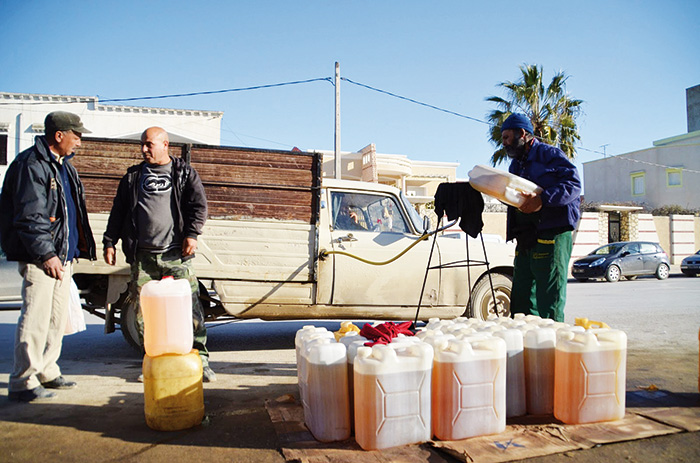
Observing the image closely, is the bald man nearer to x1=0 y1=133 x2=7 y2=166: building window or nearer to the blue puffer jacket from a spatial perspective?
the blue puffer jacket

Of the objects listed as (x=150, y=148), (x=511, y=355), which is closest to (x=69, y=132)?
(x=150, y=148)

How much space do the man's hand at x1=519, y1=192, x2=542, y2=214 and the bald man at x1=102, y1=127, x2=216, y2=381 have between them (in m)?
2.45

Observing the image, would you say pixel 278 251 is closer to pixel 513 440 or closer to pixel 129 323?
pixel 129 323

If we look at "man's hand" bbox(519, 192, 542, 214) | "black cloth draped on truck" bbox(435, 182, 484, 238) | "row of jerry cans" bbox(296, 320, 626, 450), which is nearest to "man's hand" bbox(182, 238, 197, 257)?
"row of jerry cans" bbox(296, 320, 626, 450)

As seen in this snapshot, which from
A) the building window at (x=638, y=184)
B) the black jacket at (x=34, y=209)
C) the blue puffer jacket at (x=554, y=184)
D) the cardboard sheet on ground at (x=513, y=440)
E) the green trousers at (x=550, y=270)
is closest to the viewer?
the cardboard sheet on ground at (x=513, y=440)

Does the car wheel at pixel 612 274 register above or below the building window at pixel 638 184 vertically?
below

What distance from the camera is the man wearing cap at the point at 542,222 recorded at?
347cm

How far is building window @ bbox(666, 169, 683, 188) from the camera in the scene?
31648 mm

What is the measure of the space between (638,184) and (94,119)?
3404cm

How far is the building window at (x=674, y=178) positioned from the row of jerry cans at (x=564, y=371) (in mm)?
35147

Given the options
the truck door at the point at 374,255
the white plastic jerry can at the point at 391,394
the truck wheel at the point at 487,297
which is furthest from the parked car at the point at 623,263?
the white plastic jerry can at the point at 391,394

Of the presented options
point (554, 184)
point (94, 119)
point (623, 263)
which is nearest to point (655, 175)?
point (623, 263)

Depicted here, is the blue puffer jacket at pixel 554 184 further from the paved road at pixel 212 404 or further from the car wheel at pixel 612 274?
the car wheel at pixel 612 274

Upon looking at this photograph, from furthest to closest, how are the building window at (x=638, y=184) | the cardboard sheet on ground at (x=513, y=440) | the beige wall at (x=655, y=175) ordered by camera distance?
the building window at (x=638, y=184)
the beige wall at (x=655, y=175)
the cardboard sheet on ground at (x=513, y=440)
